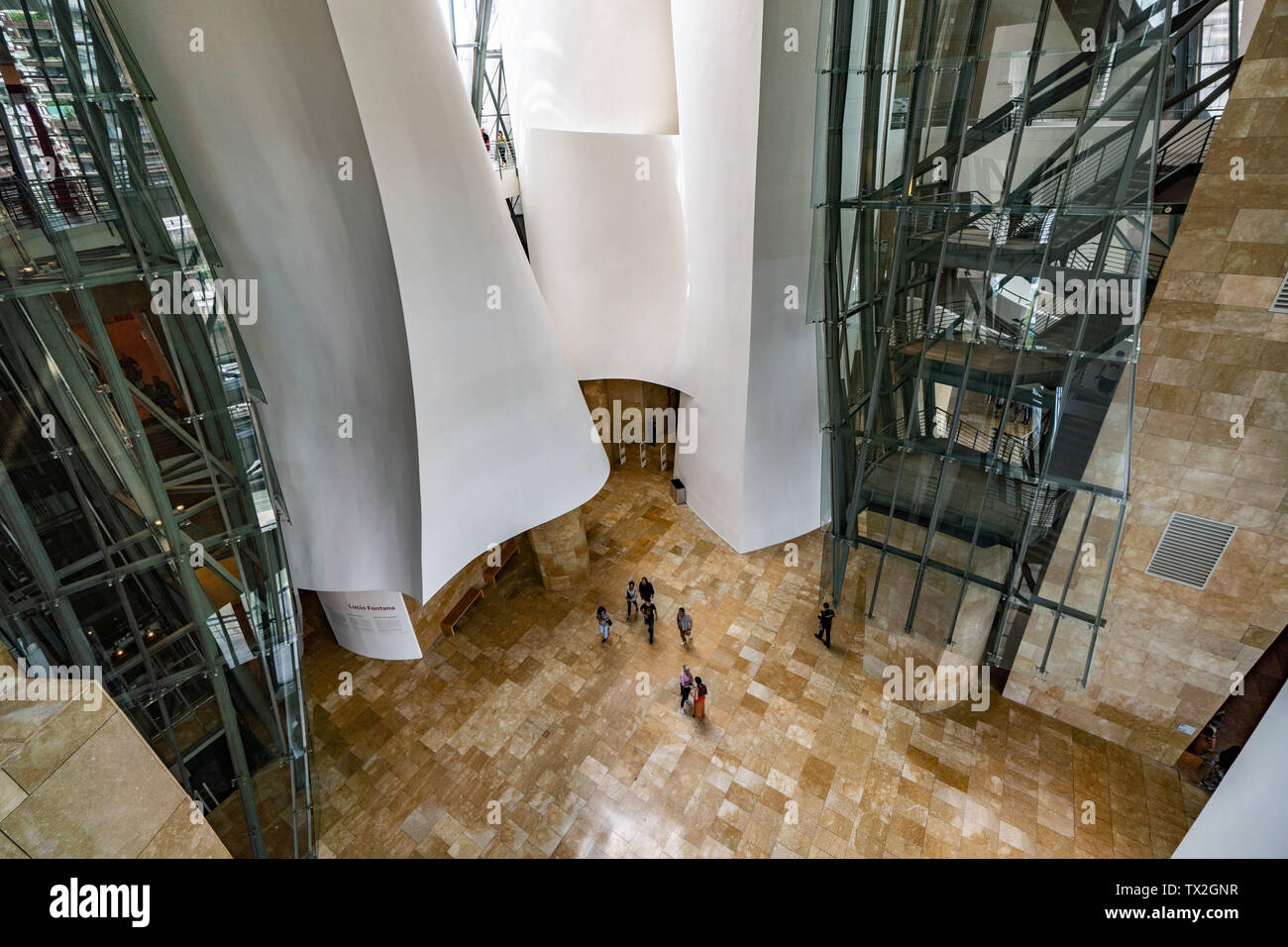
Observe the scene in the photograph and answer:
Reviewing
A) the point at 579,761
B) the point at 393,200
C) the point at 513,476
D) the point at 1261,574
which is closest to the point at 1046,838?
the point at 1261,574

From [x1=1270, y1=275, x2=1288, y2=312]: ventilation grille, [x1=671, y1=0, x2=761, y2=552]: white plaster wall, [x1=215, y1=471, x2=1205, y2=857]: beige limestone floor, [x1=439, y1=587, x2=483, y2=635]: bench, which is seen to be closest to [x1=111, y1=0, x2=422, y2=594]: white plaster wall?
[x1=439, y1=587, x2=483, y2=635]: bench

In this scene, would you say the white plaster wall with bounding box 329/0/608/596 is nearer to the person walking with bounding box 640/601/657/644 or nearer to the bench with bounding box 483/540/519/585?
the person walking with bounding box 640/601/657/644

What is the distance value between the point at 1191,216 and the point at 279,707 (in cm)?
1040

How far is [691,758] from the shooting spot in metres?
8.00

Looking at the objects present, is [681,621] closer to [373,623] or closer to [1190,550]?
[373,623]

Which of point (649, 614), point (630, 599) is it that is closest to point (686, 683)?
point (649, 614)

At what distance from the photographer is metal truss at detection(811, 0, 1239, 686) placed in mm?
5406

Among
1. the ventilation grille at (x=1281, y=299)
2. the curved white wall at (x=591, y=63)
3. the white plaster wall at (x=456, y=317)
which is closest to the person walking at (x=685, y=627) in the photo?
the white plaster wall at (x=456, y=317)

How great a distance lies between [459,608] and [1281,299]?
1117 cm

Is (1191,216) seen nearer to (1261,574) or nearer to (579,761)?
(1261,574)

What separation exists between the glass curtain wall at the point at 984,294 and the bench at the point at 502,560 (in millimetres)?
6317

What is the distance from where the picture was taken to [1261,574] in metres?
6.38

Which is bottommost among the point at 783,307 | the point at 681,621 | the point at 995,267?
the point at 681,621

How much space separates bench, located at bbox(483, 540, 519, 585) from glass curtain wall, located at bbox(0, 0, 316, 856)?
5220 millimetres
